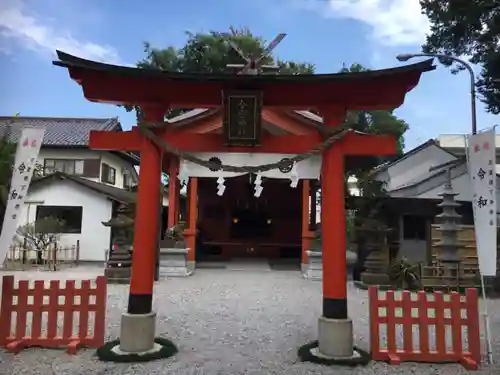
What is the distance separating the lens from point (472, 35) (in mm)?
12031

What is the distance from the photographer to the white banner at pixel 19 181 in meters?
6.25

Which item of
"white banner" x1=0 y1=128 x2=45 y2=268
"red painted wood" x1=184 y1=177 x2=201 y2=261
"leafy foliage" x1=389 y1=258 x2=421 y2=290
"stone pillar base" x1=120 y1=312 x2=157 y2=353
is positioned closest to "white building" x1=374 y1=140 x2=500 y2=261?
"leafy foliage" x1=389 y1=258 x2=421 y2=290

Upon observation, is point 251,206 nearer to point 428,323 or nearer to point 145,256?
point 145,256

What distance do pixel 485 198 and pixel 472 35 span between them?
7.60m

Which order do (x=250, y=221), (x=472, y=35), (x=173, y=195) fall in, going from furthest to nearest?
1. (x=250, y=221)
2. (x=173, y=195)
3. (x=472, y=35)

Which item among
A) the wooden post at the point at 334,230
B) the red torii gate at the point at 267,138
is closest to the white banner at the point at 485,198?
the red torii gate at the point at 267,138

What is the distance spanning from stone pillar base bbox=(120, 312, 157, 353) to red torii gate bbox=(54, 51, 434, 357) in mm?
26

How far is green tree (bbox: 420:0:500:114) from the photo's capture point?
1099 cm

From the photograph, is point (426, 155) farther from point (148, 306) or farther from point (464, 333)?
point (148, 306)

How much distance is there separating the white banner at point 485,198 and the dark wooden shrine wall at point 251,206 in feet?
45.0

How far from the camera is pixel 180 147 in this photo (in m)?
6.55

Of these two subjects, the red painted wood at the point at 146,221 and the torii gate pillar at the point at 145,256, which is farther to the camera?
the red painted wood at the point at 146,221

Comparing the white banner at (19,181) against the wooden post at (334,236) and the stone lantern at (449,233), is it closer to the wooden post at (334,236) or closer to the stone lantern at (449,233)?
the wooden post at (334,236)

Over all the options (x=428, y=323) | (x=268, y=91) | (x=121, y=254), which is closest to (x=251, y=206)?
(x=121, y=254)
